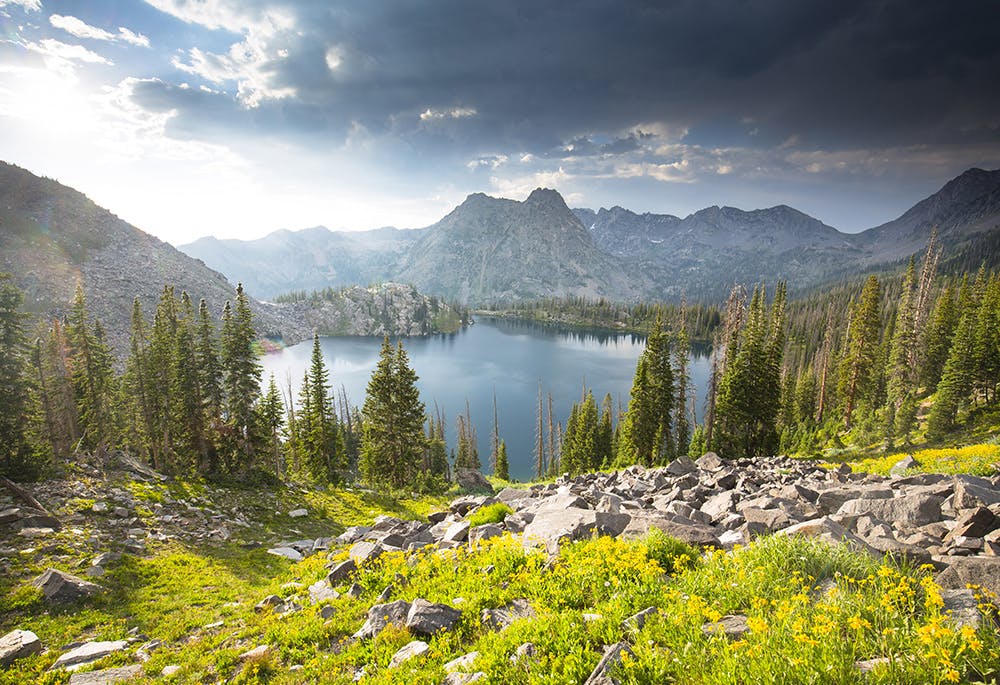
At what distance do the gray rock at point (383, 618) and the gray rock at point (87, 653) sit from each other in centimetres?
674

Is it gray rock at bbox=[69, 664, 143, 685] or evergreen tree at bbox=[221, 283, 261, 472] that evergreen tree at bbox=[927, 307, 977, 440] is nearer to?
gray rock at bbox=[69, 664, 143, 685]

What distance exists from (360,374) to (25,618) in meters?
151

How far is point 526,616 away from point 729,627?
3438 millimetres

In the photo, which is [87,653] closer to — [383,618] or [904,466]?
[383,618]

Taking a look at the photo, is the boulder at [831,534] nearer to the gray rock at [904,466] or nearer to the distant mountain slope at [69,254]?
the gray rock at [904,466]

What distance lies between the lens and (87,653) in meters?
9.71

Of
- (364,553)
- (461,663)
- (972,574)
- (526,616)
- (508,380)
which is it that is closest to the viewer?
(972,574)

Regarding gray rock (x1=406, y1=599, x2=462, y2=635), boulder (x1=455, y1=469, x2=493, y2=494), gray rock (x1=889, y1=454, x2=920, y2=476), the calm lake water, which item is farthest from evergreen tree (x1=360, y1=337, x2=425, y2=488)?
the calm lake water

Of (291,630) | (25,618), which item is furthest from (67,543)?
(291,630)

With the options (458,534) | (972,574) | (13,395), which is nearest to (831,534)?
(972,574)

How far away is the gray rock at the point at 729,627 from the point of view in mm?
5383

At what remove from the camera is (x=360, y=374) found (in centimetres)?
15712

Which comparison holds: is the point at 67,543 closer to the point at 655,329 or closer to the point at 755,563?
the point at 755,563

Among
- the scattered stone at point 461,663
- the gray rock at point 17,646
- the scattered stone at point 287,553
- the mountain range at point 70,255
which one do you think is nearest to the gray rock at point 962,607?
the scattered stone at point 461,663
